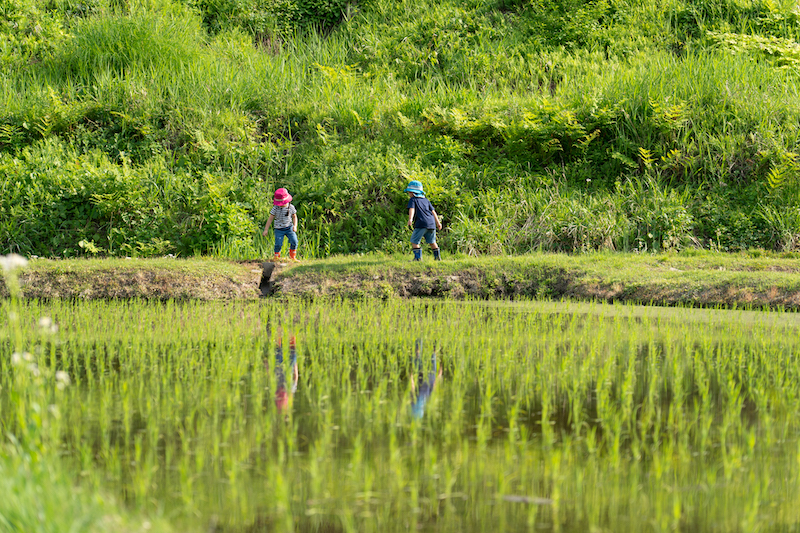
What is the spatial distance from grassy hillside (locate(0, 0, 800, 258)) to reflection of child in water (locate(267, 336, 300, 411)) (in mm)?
6478

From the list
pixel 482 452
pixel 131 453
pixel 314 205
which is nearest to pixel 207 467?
pixel 131 453

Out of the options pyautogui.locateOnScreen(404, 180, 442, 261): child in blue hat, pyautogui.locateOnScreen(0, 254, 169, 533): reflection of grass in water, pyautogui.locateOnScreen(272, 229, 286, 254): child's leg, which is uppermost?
pyautogui.locateOnScreen(0, 254, 169, 533): reflection of grass in water

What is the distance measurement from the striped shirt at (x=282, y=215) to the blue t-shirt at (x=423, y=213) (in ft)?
7.08

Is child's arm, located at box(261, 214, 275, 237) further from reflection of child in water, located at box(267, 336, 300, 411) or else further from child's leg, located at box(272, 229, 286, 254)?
reflection of child in water, located at box(267, 336, 300, 411)

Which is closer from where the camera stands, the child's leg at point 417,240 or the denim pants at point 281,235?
the child's leg at point 417,240

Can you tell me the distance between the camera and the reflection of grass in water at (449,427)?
3504mm

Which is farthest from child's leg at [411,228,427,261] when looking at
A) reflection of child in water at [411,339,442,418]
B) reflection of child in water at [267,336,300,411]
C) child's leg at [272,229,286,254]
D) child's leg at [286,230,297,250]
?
reflection of child in water at [411,339,442,418]

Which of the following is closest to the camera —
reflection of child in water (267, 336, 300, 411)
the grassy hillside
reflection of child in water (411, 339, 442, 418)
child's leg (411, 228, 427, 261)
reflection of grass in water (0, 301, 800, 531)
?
reflection of grass in water (0, 301, 800, 531)

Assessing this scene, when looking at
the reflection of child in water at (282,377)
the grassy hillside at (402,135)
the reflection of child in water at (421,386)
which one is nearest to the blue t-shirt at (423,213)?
the grassy hillside at (402,135)

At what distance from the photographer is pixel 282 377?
589 cm

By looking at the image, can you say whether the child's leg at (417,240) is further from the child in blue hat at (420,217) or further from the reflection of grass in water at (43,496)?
the reflection of grass in water at (43,496)

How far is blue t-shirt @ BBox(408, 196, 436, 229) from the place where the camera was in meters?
11.6

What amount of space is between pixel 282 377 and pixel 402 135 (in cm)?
1049

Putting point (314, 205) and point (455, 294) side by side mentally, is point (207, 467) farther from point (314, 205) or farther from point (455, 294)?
point (314, 205)
